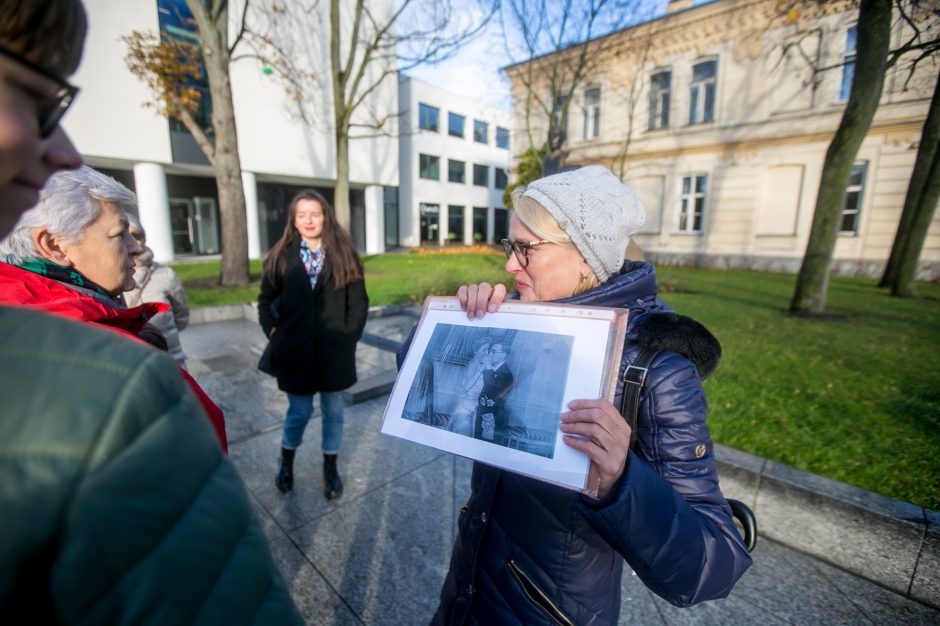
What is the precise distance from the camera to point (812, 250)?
24.3 feet

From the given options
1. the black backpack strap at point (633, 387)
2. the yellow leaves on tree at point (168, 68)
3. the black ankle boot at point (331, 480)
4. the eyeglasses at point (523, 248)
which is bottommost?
the black ankle boot at point (331, 480)

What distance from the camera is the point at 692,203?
65.0 ft

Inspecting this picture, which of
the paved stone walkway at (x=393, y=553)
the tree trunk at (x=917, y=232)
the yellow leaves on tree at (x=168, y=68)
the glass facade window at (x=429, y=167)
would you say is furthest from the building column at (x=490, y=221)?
Answer: the paved stone walkway at (x=393, y=553)

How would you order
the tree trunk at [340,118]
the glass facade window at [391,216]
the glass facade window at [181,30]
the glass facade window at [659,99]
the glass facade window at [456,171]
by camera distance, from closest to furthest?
1. the tree trunk at [340,118]
2. the glass facade window at [181,30]
3. the glass facade window at [659,99]
4. the glass facade window at [391,216]
5. the glass facade window at [456,171]

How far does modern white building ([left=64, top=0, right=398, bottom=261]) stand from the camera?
13.8 m

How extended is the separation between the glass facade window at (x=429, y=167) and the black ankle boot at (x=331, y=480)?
29597mm

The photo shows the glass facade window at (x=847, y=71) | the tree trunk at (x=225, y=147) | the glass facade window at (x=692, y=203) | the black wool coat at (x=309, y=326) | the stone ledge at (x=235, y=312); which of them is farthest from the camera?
the glass facade window at (x=692, y=203)

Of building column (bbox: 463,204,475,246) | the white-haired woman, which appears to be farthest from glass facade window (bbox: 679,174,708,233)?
the white-haired woman

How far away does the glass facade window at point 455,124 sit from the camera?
3275 cm

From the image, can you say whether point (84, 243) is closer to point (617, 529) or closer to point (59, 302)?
point (59, 302)

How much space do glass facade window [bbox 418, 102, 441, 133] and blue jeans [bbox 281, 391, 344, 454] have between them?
30560mm

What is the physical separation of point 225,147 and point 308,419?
9.45 meters

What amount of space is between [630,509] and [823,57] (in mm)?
22037

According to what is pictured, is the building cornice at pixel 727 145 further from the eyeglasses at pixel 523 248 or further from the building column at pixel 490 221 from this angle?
the eyeglasses at pixel 523 248
